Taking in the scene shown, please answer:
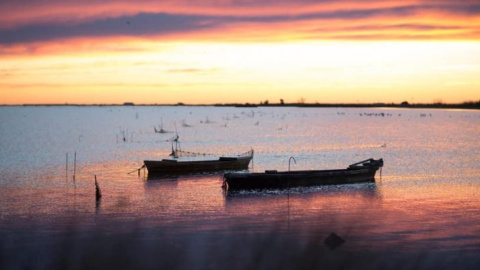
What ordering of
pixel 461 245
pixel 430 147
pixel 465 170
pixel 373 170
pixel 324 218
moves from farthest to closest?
pixel 430 147
pixel 465 170
pixel 373 170
pixel 324 218
pixel 461 245

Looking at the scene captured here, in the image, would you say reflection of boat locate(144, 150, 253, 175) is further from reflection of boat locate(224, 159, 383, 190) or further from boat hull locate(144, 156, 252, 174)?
reflection of boat locate(224, 159, 383, 190)

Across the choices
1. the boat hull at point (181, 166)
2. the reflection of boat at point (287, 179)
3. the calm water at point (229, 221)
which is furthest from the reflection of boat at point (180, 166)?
the reflection of boat at point (287, 179)

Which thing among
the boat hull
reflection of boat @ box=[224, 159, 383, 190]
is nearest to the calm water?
reflection of boat @ box=[224, 159, 383, 190]

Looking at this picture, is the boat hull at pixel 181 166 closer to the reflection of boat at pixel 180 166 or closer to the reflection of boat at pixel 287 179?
the reflection of boat at pixel 180 166

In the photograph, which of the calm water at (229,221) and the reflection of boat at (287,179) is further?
the reflection of boat at (287,179)

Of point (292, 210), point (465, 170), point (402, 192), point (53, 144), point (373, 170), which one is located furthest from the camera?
point (53, 144)

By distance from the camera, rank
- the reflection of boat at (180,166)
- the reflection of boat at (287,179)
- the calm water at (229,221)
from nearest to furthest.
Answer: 1. the calm water at (229,221)
2. the reflection of boat at (287,179)
3. the reflection of boat at (180,166)

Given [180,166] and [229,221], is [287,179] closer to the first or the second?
[229,221]

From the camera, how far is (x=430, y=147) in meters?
65.3

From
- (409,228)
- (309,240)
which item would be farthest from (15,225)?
(409,228)

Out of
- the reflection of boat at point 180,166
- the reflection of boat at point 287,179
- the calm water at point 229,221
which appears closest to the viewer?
the calm water at point 229,221

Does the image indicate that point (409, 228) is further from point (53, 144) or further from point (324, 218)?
point (53, 144)

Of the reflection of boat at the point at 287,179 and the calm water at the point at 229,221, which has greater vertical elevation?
the reflection of boat at the point at 287,179

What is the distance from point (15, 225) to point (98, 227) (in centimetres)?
311
